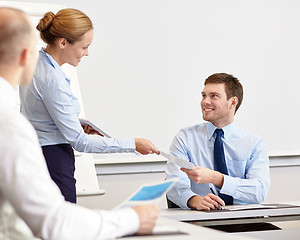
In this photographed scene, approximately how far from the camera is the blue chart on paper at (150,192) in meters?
1.25

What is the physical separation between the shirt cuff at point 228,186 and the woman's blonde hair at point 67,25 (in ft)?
3.14

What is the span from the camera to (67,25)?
2.34 metres

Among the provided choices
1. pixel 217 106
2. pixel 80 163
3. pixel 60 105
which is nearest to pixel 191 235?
pixel 60 105

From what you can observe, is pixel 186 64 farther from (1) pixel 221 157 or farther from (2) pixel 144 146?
(2) pixel 144 146

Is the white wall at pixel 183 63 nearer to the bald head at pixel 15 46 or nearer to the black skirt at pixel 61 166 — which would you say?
the black skirt at pixel 61 166

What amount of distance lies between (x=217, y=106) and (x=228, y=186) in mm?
507

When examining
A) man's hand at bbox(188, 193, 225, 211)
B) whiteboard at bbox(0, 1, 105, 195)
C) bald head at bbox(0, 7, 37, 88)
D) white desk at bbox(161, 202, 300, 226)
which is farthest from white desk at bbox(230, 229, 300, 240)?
whiteboard at bbox(0, 1, 105, 195)

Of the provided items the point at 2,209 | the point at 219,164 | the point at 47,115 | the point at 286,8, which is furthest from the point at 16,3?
the point at 2,209

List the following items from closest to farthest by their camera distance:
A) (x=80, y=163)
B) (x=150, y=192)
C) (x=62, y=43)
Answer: (x=150, y=192)
(x=62, y=43)
(x=80, y=163)

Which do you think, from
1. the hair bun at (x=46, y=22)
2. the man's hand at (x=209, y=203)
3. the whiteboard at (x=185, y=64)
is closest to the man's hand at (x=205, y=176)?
the man's hand at (x=209, y=203)

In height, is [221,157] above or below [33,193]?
below

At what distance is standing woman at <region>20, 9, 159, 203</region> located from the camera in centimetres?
229

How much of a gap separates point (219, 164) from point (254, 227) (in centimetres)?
46

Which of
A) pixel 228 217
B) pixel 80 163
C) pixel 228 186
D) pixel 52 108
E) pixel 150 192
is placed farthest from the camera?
pixel 80 163
